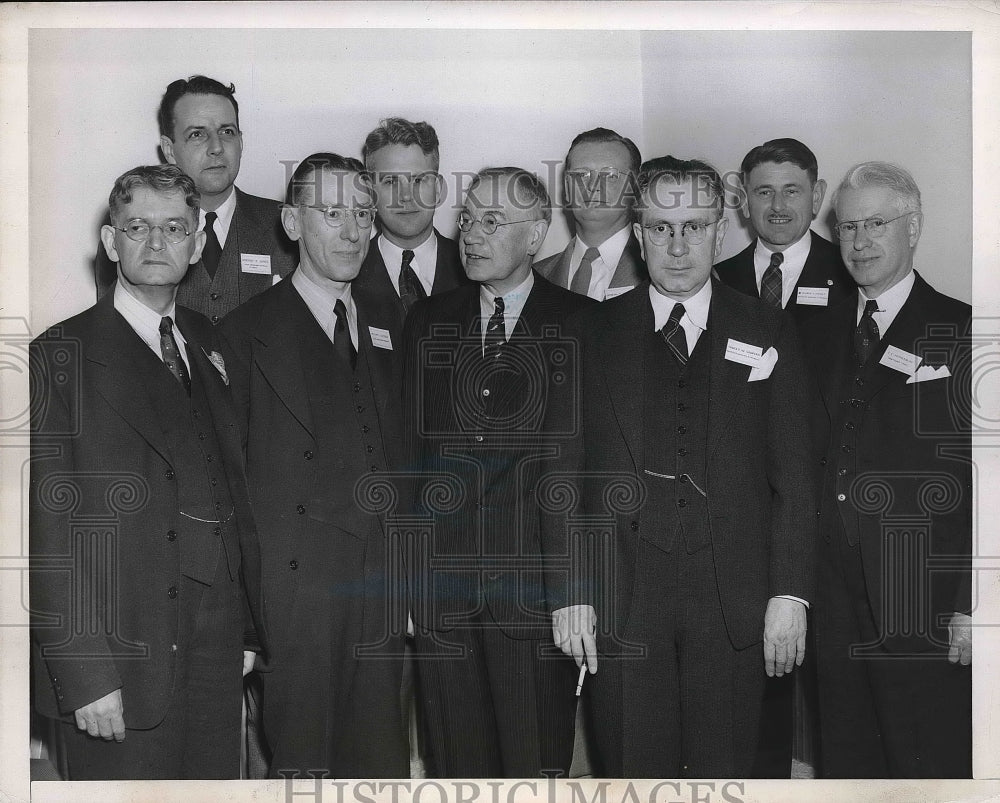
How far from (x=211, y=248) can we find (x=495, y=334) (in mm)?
→ 884

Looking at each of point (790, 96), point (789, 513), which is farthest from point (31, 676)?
point (790, 96)

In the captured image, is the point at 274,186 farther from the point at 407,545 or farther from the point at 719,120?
the point at 719,120

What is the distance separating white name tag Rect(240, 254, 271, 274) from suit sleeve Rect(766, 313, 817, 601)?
4.96ft

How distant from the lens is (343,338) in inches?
114

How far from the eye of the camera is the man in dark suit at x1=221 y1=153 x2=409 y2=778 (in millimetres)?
2859

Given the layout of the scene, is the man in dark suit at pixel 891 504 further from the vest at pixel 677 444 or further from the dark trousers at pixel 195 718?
the dark trousers at pixel 195 718

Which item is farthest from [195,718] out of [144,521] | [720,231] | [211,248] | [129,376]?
[720,231]

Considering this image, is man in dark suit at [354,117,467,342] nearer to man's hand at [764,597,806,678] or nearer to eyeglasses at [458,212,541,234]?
eyeglasses at [458,212,541,234]

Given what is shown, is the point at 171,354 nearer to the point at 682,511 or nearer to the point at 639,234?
the point at 639,234

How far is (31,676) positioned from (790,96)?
114 inches

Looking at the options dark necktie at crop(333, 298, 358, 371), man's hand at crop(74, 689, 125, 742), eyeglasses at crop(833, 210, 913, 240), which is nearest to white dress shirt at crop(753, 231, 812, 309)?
eyeglasses at crop(833, 210, 913, 240)

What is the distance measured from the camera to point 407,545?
9.60 ft

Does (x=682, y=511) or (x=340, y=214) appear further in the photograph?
(x=340, y=214)

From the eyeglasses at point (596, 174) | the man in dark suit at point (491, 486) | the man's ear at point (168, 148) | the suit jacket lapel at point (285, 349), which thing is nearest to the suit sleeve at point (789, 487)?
the man in dark suit at point (491, 486)
